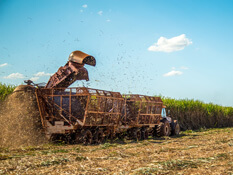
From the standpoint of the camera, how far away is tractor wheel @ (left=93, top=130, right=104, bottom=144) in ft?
40.8

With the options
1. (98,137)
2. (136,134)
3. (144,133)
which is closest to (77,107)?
(98,137)

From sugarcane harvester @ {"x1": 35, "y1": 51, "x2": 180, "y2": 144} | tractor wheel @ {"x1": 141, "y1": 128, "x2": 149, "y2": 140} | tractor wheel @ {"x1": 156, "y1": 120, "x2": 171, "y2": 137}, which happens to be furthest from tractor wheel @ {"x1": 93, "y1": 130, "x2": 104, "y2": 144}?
tractor wheel @ {"x1": 156, "y1": 120, "x2": 171, "y2": 137}

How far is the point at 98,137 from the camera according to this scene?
12.9m

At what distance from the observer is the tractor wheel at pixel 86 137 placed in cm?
1184

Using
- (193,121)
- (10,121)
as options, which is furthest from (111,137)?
(193,121)

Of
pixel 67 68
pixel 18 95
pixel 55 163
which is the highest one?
pixel 67 68

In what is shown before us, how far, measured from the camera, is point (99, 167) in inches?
265

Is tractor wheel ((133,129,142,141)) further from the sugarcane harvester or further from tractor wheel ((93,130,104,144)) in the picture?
tractor wheel ((93,130,104,144))

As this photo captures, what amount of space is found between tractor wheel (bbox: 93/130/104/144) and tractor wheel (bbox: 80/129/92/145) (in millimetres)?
322

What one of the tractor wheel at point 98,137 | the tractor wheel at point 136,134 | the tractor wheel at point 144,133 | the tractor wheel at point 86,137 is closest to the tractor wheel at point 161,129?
the tractor wheel at point 144,133

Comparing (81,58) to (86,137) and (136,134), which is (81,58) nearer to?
(86,137)

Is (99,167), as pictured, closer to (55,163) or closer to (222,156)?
(55,163)

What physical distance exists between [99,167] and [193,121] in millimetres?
23653

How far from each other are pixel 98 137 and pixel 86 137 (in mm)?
866
